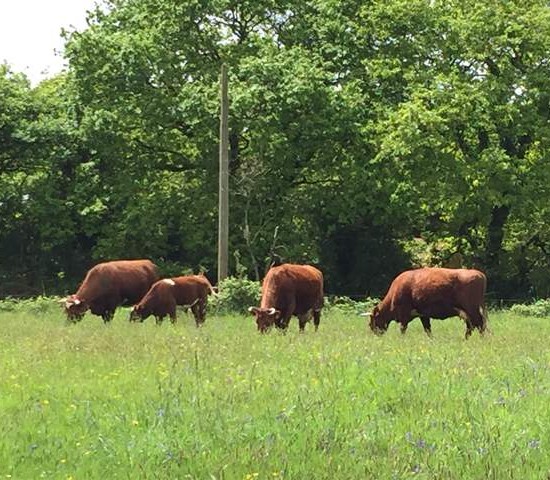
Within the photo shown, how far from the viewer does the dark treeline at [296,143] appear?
29.4 meters

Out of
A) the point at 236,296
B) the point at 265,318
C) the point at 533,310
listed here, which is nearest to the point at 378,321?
the point at 265,318

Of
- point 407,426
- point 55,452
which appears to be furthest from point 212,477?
point 407,426

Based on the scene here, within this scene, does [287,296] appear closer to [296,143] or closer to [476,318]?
[476,318]

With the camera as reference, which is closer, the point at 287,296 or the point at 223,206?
the point at 287,296

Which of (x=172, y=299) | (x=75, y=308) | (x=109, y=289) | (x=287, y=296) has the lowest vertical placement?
(x=75, y=308)

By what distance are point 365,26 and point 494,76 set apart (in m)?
5.67

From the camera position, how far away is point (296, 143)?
103ft

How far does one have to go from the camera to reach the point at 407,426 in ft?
24.1

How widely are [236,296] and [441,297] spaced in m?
7.55

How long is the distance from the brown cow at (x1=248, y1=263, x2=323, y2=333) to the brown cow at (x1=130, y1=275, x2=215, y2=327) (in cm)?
235

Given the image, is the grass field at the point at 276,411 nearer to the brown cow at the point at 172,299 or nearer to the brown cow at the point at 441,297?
the brown cow at the point at 441,297

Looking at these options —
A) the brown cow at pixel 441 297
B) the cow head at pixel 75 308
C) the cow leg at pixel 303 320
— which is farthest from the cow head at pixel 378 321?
the cow head at pixel 75 308

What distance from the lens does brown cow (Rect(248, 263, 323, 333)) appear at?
17.2 m

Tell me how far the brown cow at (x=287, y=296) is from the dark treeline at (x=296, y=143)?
34.6 feet
